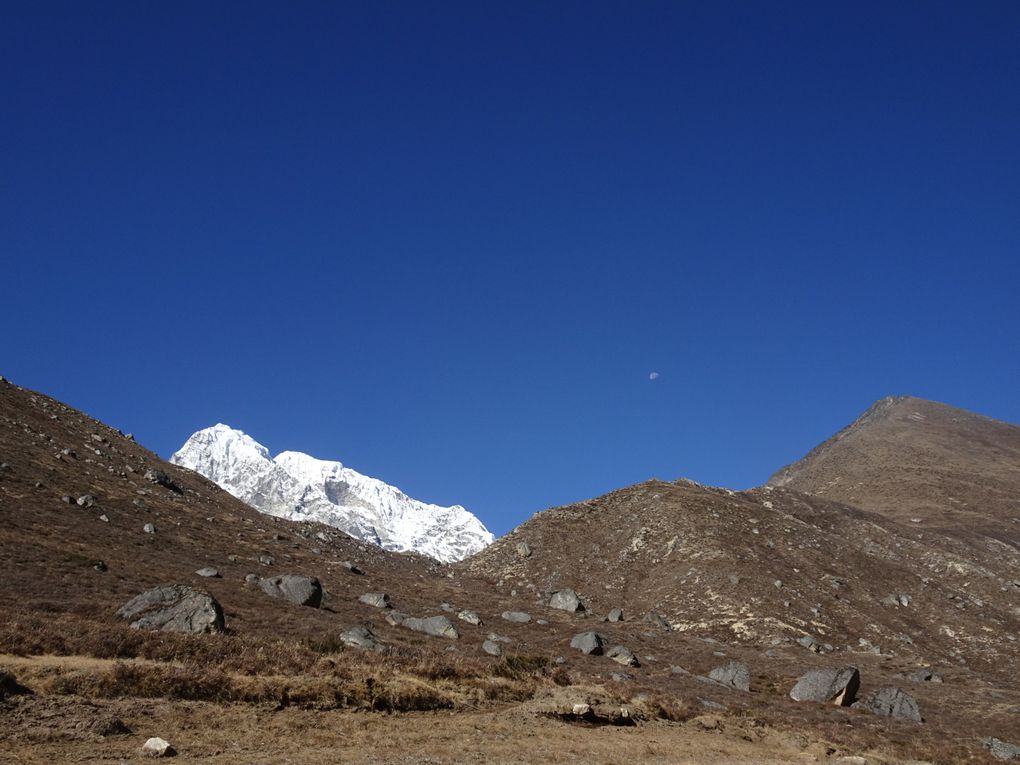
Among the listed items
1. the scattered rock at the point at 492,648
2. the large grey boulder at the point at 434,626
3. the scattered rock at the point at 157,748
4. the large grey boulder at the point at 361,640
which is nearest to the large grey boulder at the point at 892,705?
the scattered rock at the point at 492,648

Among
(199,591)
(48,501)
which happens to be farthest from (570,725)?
(48,501)

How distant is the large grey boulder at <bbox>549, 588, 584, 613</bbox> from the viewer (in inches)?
2313

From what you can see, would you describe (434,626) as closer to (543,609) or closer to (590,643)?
(590,643)

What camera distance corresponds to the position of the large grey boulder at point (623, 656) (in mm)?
41094

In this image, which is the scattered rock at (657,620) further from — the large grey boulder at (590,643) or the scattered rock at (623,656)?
the scattered rock at (623,656)

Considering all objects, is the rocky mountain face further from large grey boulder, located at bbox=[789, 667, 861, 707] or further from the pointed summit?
the pointed summit

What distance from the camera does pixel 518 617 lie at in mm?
51906

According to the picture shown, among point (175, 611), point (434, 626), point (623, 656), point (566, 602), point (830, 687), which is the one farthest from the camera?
point (566, 602)

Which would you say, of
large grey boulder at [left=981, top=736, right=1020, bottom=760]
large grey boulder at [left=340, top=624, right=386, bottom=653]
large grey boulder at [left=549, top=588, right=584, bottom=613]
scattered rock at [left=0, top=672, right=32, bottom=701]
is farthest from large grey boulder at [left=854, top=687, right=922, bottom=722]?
scattered rock at [left=0, top=672, right=32, bottom=701]

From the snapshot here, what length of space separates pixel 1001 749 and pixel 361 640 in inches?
1158

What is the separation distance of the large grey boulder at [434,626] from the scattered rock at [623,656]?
9.86 m

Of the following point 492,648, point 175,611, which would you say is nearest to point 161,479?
point 175,611

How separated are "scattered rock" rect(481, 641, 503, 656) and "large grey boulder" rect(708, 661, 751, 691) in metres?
13.1

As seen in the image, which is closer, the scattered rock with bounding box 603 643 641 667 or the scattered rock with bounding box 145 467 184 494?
the scattered rock with bounding box 603 643 641 667
